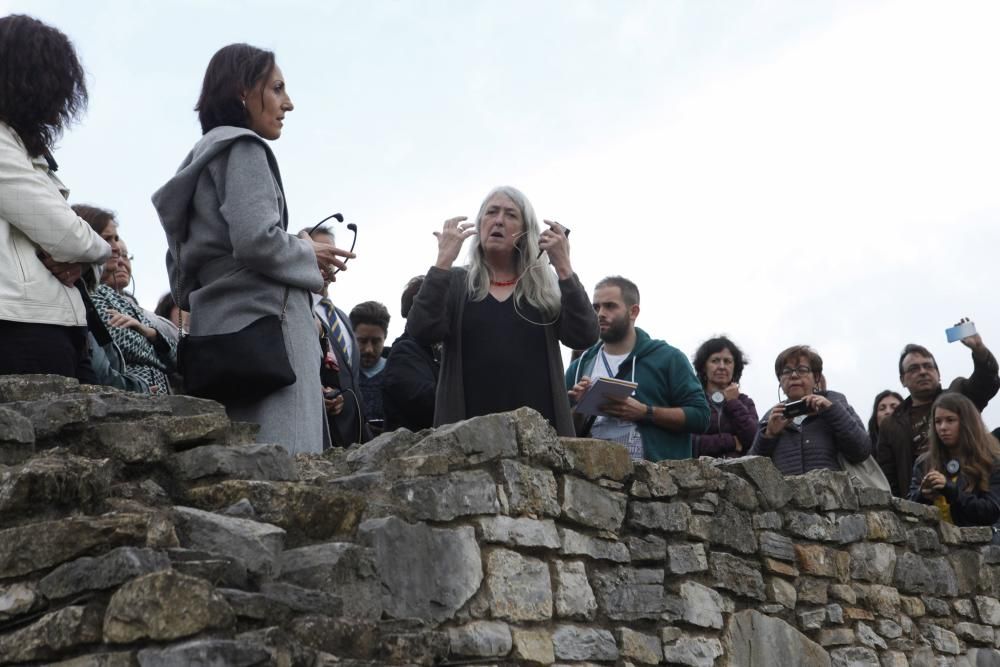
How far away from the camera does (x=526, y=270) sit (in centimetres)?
577

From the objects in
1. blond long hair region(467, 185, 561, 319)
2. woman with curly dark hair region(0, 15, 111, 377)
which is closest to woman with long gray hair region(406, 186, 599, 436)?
blond long hair region(467, 185, 561, 319)

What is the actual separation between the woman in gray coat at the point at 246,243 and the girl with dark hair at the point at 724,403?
2857 millimetres

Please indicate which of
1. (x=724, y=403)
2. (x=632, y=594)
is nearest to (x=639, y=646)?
(x=632, y=594)

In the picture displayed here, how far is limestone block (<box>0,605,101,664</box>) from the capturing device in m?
3.32

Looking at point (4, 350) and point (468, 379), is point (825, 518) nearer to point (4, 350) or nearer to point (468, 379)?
point (468, 379)

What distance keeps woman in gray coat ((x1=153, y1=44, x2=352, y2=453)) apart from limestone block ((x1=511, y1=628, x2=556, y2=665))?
939 mm

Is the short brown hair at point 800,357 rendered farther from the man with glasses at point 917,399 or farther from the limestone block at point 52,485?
the limestone block at point 52,485

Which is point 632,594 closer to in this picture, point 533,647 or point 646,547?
point 646,547

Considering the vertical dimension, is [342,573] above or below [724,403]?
below

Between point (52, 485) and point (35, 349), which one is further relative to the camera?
point (35, 349)

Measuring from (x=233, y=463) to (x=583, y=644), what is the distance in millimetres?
1554

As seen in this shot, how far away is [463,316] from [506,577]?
132 cm

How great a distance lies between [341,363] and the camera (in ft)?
19.9

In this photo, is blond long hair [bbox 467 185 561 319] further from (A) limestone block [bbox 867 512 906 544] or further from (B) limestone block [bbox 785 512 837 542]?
(A) limestone block [bbox 867 512 906 544]
